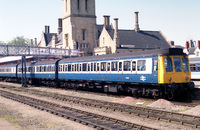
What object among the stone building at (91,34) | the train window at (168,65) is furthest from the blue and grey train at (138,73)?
the stone building at (91,34)

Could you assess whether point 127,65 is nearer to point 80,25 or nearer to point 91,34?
point 80,25

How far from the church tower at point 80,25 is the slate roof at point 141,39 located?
6456mm

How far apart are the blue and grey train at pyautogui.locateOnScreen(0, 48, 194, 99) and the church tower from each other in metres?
40.5

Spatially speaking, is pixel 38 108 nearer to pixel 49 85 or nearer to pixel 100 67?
pixel 100 67

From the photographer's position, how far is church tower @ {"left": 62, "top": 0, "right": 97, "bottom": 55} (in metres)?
70.6

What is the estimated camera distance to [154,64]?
1941 centimetres

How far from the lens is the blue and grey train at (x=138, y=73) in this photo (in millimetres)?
19109

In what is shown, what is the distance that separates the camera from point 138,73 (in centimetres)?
2073

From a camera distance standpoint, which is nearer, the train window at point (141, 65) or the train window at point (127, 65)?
the train window at point (141, 65)

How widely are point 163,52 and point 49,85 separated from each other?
75.0ft

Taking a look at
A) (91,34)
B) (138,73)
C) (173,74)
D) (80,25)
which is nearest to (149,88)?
(138,73)

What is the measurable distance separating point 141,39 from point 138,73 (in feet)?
172

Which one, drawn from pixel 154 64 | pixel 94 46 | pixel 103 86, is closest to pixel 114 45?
pixel 94 46

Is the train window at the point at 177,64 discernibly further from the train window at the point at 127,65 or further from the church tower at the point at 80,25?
the church tower at the point at 80,25
